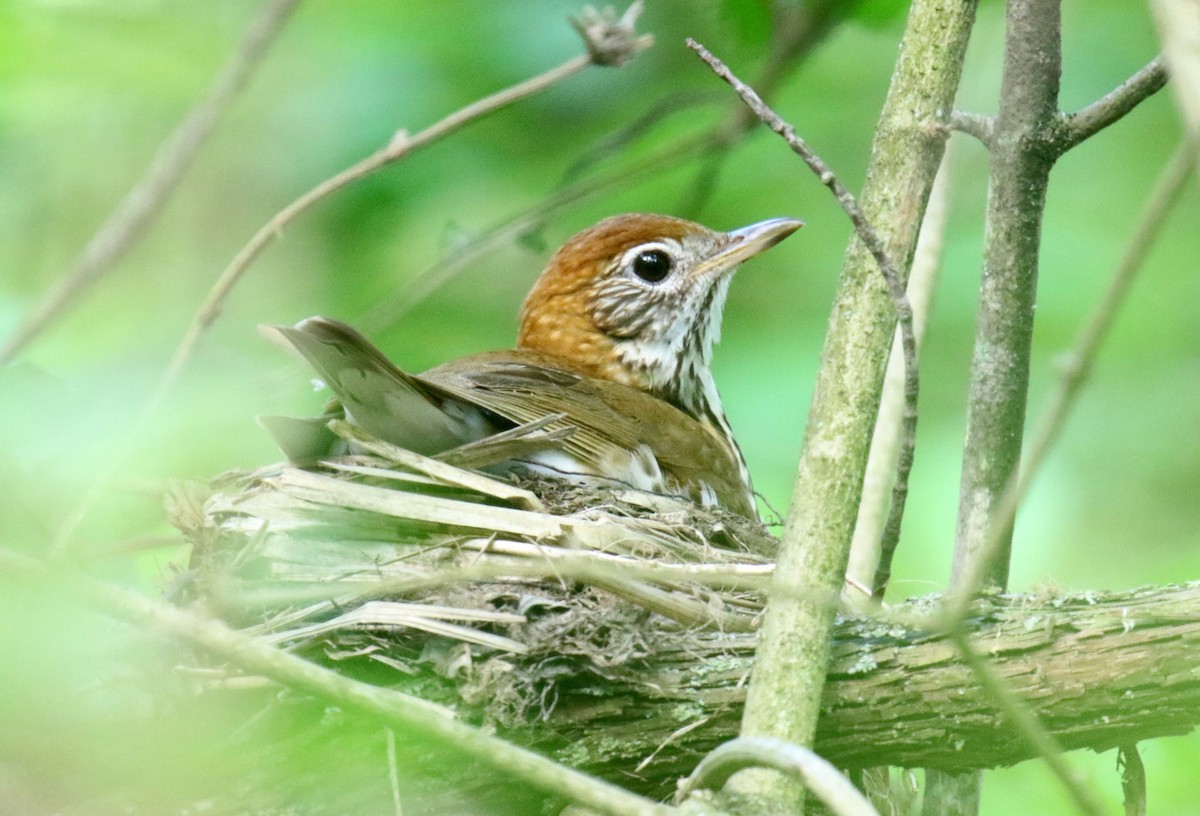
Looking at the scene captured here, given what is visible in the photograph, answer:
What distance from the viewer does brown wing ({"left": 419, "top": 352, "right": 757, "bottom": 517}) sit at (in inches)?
156

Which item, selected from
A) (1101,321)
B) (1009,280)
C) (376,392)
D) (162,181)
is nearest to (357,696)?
(1101,321)

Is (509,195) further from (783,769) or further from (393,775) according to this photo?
(783,769)

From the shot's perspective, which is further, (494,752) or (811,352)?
(811,352)

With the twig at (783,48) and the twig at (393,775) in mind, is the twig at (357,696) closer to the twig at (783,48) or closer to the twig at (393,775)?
the twig at (393,775)

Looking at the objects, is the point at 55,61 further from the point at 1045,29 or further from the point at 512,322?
the point at 1045,29

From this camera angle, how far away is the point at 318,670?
2.07 meters

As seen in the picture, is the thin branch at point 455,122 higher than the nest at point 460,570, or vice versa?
the thin branch at point 455,122

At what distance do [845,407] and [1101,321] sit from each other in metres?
0.95

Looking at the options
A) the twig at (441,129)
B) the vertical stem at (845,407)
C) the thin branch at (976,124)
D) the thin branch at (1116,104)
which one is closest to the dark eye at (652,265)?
the twig at (441,129)

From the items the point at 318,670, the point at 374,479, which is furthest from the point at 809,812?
the point at 374,479

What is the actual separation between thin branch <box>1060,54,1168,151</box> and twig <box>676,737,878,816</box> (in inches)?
61.8

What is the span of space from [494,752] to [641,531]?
1.62 meters

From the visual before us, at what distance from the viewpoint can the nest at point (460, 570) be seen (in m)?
2.72

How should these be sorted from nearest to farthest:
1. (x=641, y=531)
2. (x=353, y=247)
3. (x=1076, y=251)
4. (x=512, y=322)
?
1. (x=641, y=531)
2. (x=353, y=247)
3. (x=1076, y=251)
4. (x=512, y=322)
